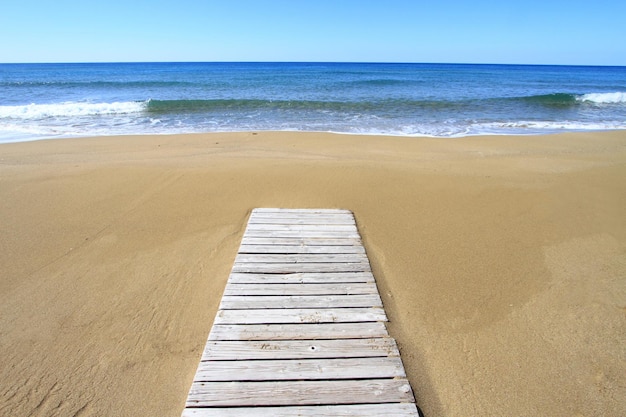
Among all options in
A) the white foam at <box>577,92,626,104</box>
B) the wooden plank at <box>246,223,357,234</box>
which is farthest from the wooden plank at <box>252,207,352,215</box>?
the white foam at <box>577,92,626,104</box>

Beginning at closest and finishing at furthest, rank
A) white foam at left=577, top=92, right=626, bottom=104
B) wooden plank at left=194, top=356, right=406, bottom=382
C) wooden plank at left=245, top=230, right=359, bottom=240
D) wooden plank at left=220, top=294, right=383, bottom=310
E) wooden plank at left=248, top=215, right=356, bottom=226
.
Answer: wooden plank at left=194, top=356, right=406, bottom=382 → wooden plank at left=220, top=294, right=383, bottom=310 → wooden plank at left=245, top=230, right=359, bottom=240 → wooden plank at left=248, top=215, right=356, bottom=226 → white foam at left=577, top=92, right=626, bottom=104

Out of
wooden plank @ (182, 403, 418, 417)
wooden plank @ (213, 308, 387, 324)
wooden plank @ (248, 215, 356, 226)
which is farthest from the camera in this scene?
wooden plank @ (248, 215, 356, 226)

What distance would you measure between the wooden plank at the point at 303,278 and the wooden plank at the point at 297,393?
1.21 meters

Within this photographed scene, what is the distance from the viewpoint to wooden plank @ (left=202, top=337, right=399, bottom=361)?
2.57 m

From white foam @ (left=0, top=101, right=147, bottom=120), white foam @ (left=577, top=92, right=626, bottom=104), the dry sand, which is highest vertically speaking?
white foam @ (left=577, top=92, right=626, bottom=104)

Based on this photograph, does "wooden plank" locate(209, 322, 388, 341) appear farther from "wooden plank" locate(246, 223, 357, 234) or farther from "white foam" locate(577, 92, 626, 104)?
"white foam" locate(577, 92, 626, 104)

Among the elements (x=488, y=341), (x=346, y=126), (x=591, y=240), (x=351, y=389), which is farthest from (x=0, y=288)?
(x=346, y=126)

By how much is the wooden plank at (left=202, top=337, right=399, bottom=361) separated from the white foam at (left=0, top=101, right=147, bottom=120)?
54.8 feet

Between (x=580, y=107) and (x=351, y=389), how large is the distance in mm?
24269

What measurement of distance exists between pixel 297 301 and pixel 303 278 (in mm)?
383

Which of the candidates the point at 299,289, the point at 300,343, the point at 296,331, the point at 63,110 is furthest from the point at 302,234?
the point at 63,110

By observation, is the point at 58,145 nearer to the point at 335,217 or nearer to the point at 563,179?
the point at 335,217

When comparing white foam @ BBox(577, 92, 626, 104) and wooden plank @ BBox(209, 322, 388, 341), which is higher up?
white foam @ BBox(577, 92, 626, 104)

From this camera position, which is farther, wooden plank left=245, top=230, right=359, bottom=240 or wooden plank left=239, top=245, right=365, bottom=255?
wooden plank left=245, top=230, right=359, bottom=240
